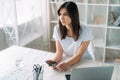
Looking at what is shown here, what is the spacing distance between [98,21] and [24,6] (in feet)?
4.34

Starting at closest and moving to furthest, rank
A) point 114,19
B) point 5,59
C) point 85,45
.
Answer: point 5,59 → point 85,45 → point 114,19

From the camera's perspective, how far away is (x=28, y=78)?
1.49 m

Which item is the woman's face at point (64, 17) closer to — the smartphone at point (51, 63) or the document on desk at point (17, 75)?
the smartphone at point (51, 63)

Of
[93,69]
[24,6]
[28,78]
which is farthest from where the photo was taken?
[24,6]

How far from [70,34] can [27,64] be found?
61 centimetres

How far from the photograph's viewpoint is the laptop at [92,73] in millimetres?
1209

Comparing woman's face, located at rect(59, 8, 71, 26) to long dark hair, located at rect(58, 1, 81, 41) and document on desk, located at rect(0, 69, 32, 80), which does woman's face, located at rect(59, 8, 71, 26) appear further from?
document on desk, located at rect(0, 69, 32, 80)

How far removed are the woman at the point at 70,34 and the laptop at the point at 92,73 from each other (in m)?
0.57

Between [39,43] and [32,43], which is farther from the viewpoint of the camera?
[39,43]

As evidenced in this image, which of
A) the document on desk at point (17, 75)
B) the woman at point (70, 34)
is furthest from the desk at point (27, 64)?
the woman at point (70, 34)

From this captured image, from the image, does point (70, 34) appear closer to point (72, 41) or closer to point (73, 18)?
point (72, 41)

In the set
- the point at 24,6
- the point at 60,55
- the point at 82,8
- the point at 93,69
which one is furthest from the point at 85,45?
the point at 82,8

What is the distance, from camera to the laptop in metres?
1.21

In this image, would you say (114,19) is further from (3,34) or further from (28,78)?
(28,78)
